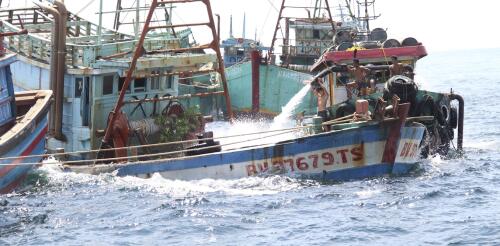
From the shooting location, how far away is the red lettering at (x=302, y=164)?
23969 mm

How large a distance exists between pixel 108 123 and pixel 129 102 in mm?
794

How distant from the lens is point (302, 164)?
2398 cm

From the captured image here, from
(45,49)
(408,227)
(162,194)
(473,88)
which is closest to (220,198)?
(162,194)

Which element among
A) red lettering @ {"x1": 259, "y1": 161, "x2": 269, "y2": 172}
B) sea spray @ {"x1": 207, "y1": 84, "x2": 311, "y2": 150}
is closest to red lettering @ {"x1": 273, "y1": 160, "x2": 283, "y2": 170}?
red lettering @ {"x1": 259, "y1": 161, "x2": 269, "y2": 172}

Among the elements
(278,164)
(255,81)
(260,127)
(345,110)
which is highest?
(345,110)

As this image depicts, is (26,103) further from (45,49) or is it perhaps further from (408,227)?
(408,227)

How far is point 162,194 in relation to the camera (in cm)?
2342

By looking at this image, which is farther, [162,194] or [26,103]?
[26,103]

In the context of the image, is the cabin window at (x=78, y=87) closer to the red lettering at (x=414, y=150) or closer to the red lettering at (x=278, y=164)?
the red lettering at (x=278, y=164)

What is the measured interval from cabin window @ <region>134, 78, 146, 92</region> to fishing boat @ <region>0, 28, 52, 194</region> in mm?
3228

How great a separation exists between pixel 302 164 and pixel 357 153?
1.30 metres

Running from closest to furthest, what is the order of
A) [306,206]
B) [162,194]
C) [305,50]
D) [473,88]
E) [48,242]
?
[48,242]
[306,206]
[162,194]
[305,50]
[473,88]

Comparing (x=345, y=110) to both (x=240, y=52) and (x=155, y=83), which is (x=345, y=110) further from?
(x=240, y=52)

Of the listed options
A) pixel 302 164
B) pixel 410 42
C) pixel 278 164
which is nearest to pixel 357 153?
pixel 302 164
